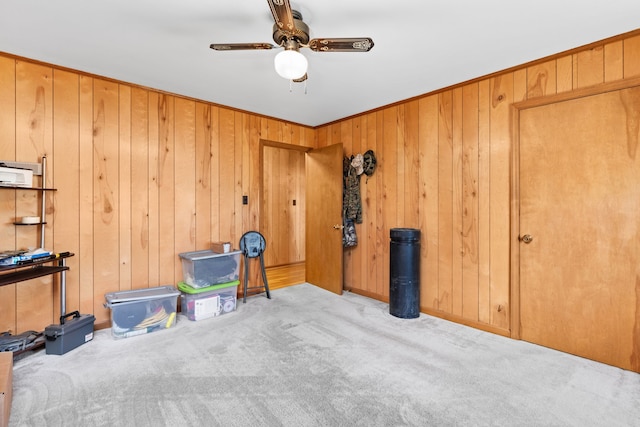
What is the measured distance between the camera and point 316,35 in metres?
2.17

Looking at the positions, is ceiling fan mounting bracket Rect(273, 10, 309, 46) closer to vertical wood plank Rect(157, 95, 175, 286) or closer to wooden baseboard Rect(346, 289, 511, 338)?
vertical wood plank Rect(157, 95, 175, 286)

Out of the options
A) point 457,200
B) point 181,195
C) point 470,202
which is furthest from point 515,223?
point 181,195

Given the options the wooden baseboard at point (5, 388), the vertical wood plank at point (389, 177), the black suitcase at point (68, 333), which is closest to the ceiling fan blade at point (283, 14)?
the vertical wood plank at point (389, 177)

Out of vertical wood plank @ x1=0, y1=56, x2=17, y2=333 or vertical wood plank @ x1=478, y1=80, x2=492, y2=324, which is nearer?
vertical wood plank @ x1=0, y1=56, x2=17, y2=333

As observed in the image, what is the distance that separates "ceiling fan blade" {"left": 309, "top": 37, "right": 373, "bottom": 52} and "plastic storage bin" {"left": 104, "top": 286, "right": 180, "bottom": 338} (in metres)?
2.65

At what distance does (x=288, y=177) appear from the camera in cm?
607

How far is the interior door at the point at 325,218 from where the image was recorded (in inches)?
160

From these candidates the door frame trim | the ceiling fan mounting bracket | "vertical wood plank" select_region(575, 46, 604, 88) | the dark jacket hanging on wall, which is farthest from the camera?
the dark jacket hanging on wall

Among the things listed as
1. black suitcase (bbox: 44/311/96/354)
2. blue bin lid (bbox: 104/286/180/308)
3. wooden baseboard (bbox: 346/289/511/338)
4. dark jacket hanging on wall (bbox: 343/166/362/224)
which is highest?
dark jacket hanging on wall (bbox: 343/166/362/224)

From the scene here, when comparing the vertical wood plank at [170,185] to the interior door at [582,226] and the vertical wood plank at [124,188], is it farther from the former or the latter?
the interior door at [582,226]

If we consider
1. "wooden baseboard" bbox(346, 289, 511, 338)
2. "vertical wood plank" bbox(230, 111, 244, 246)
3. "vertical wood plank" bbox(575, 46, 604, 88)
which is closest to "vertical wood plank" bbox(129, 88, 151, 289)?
"vertical wood plank" bbox(230, 111, 244, 246)

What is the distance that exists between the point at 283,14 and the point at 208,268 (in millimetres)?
2606

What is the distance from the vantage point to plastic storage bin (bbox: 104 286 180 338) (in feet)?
8.77

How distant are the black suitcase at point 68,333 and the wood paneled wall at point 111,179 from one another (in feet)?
1.03
